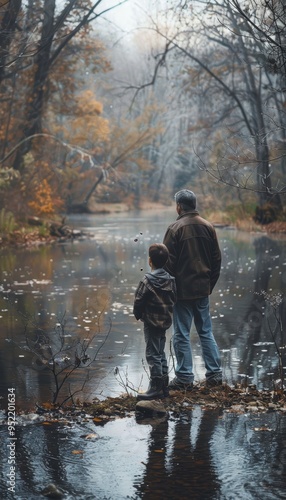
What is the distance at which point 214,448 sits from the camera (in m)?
6.71

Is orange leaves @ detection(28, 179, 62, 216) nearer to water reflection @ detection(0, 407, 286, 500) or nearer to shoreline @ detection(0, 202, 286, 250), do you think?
shoreline @ detection(0, 202, 286, 250)

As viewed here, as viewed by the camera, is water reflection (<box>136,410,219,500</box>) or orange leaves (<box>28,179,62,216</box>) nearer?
water reflection (<box>136,410,219,500</box>)

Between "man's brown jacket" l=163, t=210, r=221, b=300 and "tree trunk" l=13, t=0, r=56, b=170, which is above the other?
"tree trunk" l=13, t=0, r=56, b=170

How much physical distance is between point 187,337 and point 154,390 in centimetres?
98

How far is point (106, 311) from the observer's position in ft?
51.1

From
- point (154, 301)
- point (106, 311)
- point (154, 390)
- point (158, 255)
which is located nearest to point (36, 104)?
point (106, 311)

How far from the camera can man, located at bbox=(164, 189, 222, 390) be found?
8.96 meters

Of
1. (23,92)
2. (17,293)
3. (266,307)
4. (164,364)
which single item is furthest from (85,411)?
(23,92)

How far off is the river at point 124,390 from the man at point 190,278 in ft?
1.78

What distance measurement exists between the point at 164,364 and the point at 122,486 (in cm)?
265

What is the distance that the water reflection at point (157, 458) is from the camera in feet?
18.9

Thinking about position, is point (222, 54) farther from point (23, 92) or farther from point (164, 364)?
point (164, 364)

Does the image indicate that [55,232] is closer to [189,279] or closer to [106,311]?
[106,311]

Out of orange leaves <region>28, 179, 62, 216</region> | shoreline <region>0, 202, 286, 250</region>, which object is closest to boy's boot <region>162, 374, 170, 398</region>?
shoreline <region>0, 202, 286, 250</region>
